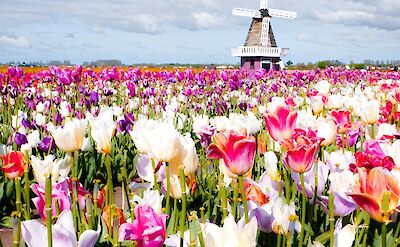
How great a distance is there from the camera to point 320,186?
2.10 m

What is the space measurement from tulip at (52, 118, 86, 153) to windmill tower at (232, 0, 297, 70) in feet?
107

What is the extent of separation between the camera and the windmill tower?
114ft

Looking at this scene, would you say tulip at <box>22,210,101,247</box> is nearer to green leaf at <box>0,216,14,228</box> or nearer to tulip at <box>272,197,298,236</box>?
tulip at <box>272,197,298,236</box>

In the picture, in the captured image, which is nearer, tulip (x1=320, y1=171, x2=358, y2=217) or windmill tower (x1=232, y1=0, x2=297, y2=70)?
tulip (x1=320, y1=171, x2=358, y2=217)

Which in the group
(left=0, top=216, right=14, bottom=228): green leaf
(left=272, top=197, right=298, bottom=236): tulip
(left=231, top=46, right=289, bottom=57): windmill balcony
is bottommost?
(left=0, top=216, right=14, bottom=228): green leaf

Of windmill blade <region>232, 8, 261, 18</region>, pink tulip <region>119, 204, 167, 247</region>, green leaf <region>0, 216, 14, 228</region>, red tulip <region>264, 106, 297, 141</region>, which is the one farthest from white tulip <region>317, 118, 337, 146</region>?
windmill blade <region>232, 8, 261, 18</region>

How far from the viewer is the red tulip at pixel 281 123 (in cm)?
230

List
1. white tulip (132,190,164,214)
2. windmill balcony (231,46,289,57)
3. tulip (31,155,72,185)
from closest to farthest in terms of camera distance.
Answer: white tulip (132,190,164,214)
tulip (31,155,72,185)
windmill balcony (231,46,289,57)

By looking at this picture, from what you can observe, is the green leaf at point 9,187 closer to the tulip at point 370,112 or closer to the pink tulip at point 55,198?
the pink tulip at point 55,198

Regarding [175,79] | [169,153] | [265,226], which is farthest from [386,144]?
[175,79]

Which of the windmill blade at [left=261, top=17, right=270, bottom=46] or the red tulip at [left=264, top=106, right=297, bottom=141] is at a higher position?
the windmill blade at [left=261, top=17, right=270, bottom=46]

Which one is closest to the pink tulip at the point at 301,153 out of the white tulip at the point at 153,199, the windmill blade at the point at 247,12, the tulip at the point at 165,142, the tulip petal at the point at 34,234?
the tulip at the point at 165,142

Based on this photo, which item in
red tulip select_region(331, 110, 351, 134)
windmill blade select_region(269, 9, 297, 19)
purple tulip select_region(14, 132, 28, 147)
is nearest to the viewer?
red tulip select_region(331, 110, 351, 134)

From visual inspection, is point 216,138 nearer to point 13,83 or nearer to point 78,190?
point 78,190
